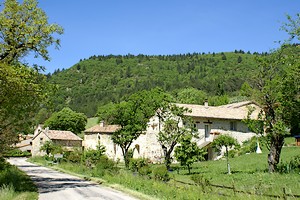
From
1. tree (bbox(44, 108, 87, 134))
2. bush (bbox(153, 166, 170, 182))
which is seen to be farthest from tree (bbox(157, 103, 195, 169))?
tree (bbox(44, 108, 87, 134))

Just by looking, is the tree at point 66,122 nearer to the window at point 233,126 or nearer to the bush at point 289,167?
the window at point 233,126

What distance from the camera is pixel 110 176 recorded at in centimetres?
2856

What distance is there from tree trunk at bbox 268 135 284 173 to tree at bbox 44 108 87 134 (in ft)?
283

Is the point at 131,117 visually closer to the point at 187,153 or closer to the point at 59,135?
the point at 187,153

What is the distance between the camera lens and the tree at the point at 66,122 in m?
105

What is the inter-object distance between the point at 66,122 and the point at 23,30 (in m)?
86.3

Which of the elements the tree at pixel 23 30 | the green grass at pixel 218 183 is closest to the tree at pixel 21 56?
the tree at pixel 23 30

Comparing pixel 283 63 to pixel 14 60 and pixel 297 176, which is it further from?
pixel 14 60

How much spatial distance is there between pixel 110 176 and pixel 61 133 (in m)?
57.1

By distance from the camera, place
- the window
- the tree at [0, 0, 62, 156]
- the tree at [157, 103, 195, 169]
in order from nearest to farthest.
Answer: the tree at [0, 0, 62, 156] → the tree at [157, 103, 195, 169] → the window

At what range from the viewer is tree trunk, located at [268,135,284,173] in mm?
25922

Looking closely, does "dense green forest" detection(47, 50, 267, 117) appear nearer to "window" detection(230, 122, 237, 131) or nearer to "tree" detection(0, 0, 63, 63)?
"window" detection(230, 122, 237, 131)

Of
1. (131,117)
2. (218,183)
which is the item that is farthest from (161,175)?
(131,117)

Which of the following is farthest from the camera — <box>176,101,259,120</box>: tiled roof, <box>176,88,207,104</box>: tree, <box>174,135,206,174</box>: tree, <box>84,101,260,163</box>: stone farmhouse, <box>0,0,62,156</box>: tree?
<box>176,88,207,104</box>: tree
